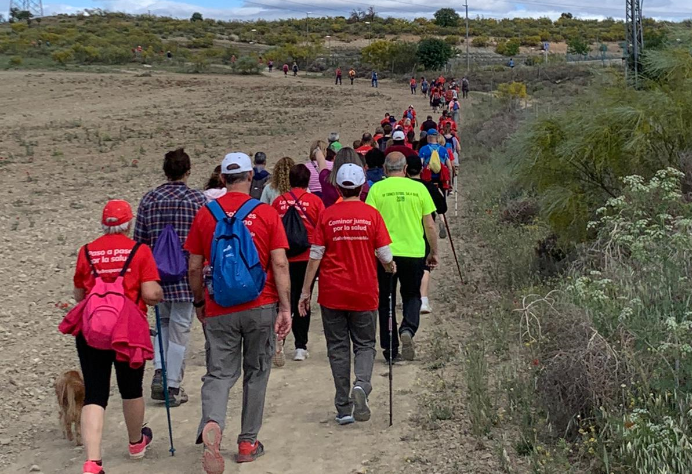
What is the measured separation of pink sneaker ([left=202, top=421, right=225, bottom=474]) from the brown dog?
118cm

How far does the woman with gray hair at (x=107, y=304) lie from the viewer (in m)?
5.55

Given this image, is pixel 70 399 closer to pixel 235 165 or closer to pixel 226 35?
pixel 235 165

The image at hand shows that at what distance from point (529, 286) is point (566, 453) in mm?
4359

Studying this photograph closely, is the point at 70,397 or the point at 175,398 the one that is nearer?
the point at 70,397

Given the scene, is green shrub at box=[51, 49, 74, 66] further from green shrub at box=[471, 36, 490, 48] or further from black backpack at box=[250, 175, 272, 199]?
green shrub at box=[471, 36, 490, 48]

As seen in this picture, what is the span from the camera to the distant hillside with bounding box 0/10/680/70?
6988 centimetres

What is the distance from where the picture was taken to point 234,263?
18.7 feet

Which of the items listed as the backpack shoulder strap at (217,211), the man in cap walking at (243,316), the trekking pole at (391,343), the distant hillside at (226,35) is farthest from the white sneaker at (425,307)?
the distant hillside at (226,35)

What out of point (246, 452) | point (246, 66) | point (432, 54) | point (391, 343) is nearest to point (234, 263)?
point (246, 452)

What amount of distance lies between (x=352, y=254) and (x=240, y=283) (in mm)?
1156

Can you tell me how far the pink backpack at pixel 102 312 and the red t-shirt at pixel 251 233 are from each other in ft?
1.97

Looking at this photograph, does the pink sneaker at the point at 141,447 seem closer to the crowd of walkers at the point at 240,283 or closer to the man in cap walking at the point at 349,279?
the crowd of walkers at the point at 240,283

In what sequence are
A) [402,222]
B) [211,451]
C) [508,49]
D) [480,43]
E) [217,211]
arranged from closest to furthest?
[211,451]
[217,211]
[402,222]
[508,49]
[480,43]

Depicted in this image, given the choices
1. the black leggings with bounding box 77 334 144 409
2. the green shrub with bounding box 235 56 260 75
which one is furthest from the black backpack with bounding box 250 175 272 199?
the green shrub with bounding box 235 56 260 75
